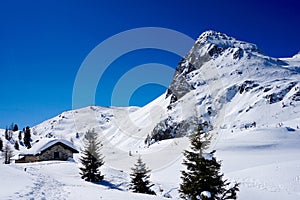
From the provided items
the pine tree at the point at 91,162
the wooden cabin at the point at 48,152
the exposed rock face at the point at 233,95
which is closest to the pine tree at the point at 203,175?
the pine tree at the point at 91,162

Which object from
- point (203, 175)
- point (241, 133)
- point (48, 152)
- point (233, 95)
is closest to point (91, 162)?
point (203, 175)

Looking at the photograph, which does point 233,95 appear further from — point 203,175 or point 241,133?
point 203,175

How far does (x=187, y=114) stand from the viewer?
166125 mm

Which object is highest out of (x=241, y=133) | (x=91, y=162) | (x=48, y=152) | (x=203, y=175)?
(x=241, y=133)

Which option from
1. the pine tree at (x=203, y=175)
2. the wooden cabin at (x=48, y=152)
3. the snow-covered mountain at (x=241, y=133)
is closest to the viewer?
the pine tree at (x=203, y=175)

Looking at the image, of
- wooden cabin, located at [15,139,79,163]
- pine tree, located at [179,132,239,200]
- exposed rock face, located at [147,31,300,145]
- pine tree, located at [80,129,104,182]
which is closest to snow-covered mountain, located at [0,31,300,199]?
exposed rock face, located at [147,31,300,145]

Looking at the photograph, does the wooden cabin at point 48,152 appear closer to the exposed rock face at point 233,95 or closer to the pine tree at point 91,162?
the pine tree at point 91,162

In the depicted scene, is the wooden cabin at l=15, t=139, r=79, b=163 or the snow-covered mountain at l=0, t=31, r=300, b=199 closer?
the snow-covered mountain at l=0, t=31, r=300, b=199

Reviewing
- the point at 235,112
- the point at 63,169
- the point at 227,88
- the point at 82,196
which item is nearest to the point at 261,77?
the point at 227,88

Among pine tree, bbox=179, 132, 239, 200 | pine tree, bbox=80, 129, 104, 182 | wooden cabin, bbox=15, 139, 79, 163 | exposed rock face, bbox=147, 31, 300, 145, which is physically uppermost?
exposed rock face, bbox=147, 31, 300, 145

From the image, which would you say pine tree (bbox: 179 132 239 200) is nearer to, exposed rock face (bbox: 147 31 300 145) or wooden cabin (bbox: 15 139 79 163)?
wooden cabin (bbox: 15 139 79 163)

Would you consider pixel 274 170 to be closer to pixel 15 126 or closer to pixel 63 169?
pixel 63 169

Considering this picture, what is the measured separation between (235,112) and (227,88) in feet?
102

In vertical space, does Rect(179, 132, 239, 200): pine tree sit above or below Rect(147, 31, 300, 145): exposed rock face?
below
